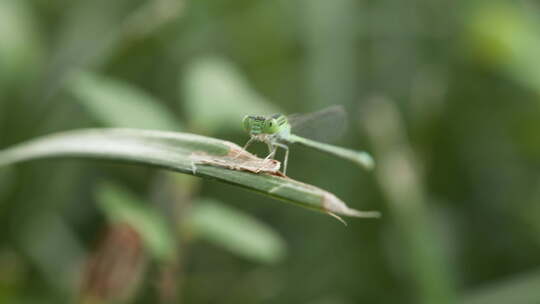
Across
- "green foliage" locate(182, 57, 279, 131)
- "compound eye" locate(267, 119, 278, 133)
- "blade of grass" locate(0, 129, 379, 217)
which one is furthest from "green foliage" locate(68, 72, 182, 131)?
"compound eye" locate(267, 119, 278, 133)

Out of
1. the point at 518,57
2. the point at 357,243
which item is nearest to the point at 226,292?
the point at 357,243

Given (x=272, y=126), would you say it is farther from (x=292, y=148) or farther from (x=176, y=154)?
(x=292, y=148)

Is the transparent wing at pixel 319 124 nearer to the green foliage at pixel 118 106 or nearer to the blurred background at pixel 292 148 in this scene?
the blurred background at pixel 292 148

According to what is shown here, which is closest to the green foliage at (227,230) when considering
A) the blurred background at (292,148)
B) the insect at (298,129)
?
the blurred background at (292,148)

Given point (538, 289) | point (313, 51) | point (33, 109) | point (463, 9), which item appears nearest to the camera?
point (538, 289)

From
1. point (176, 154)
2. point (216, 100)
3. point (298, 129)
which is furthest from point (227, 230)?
point (176, 154)

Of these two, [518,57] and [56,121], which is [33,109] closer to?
[56,121]
